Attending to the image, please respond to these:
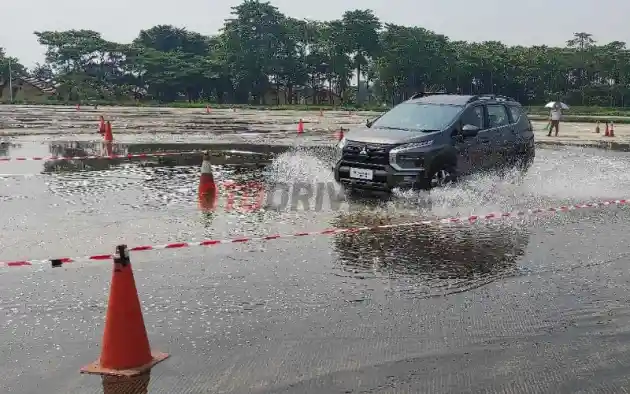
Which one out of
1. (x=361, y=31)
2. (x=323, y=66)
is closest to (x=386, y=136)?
(x=361, y=31)

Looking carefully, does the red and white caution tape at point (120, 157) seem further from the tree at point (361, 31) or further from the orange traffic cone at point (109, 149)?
the tree at point (361, 31)

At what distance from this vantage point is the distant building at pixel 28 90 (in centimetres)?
8788

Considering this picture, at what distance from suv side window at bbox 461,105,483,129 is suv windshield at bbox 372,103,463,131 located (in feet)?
0.52

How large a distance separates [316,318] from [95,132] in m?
24.4

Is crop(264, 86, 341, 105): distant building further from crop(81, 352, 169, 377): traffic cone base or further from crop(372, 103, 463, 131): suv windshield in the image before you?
crop(81, 352, 169, 377): traffic cone base

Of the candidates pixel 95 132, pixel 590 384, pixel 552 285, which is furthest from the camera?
pixel 95 132

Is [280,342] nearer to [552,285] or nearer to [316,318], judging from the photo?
[316,318]

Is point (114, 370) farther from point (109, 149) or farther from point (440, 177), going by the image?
point (109, 149)

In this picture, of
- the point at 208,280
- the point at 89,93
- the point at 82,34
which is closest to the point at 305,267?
the point at 208,280

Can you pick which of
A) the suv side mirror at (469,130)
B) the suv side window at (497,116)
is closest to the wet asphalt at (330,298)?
the suv side mirror at (469,130)

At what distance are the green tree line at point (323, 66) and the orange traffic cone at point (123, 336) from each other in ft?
270

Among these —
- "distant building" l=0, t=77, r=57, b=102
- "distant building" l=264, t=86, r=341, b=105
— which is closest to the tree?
"distant building" l=264, t=86, r=341, b=105

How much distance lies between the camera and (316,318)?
521 cm

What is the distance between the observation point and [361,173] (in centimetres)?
1072
